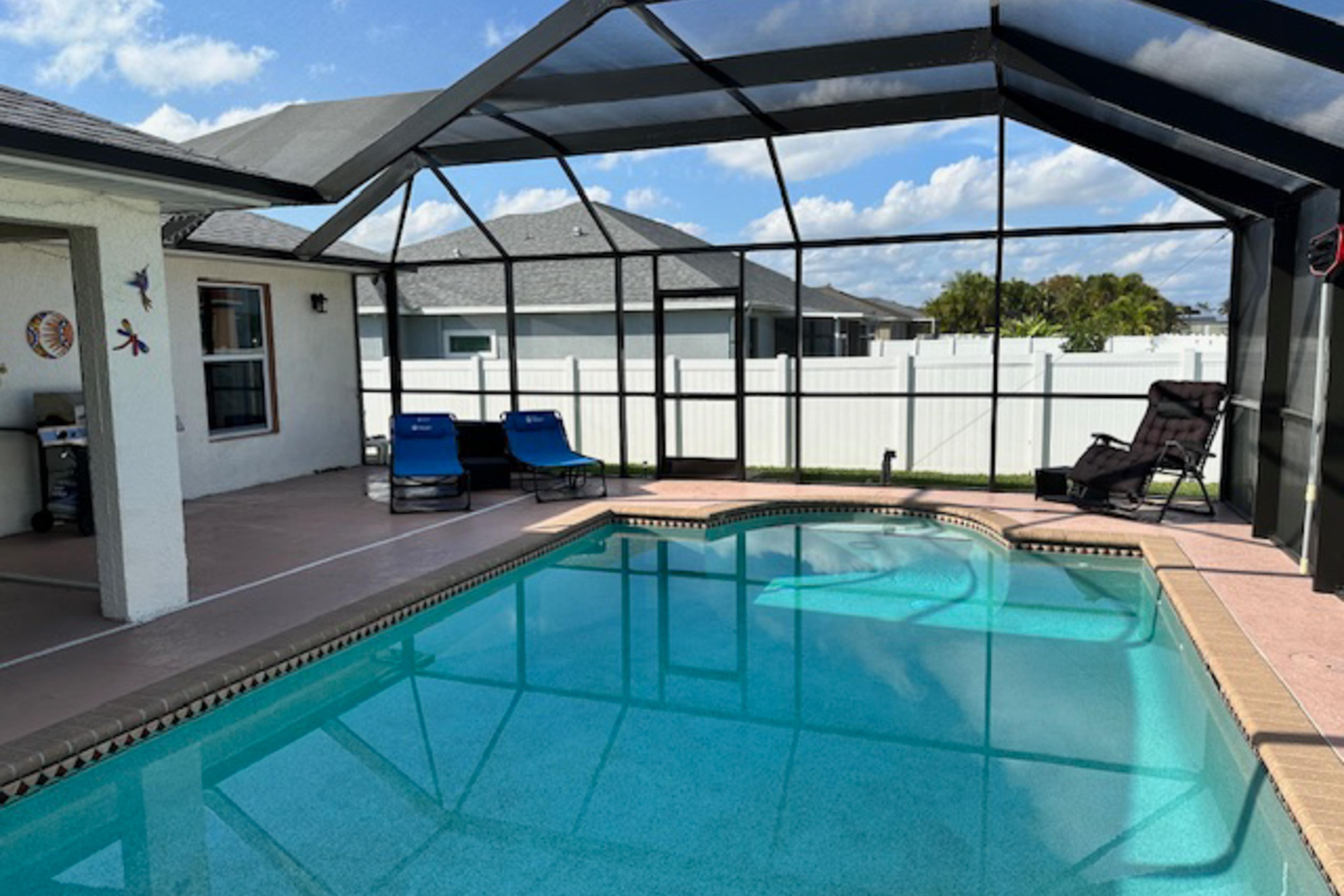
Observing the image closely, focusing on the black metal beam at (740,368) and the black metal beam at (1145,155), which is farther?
the black metal beam at (740,368)

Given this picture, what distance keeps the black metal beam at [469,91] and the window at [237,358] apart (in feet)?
12.7

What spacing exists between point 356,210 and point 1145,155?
24.0 ft

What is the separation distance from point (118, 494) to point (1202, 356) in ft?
34.2

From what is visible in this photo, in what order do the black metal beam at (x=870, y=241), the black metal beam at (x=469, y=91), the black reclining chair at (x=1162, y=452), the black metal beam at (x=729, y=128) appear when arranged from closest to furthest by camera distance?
1. the black metal beam at (x=469, y=91)
2. the black reclining chair at (x=1162, y=452)
3. the black metal beam at (x=729, y=128)
4. the black metal beam at (x=870, y=241)

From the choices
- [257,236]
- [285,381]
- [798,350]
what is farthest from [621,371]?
[257,236]

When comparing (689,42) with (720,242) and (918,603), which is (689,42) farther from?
(918,603)

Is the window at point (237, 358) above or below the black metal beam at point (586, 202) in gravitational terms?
below

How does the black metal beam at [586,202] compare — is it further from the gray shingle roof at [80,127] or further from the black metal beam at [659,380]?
the gray shingle roof at [80,127]

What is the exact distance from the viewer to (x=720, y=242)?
9.28 m

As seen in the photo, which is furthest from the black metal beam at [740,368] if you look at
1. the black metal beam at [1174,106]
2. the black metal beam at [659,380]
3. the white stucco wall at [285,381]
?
the white stucco wall at [285,381]

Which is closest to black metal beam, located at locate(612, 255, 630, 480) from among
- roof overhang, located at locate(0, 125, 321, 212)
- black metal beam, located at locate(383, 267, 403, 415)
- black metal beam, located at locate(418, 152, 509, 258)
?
black metal beam, located at locate(418, 152, 509, 258)

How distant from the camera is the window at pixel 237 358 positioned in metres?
9.26

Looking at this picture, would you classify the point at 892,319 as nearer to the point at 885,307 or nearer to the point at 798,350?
the point at 885,307

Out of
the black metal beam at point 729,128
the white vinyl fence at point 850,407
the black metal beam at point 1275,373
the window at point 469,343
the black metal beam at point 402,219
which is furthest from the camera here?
the window at point 469,343
